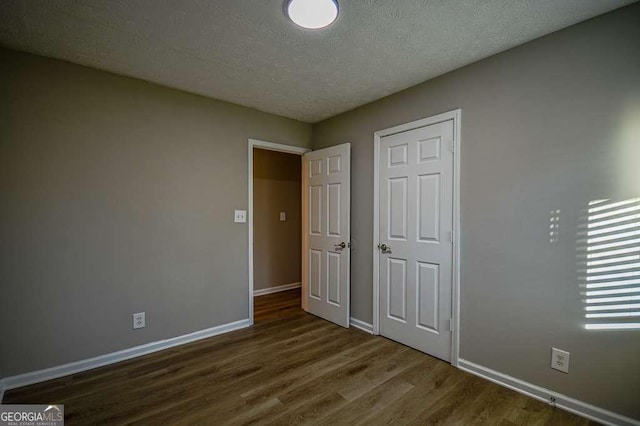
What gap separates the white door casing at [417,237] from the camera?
7.96ft

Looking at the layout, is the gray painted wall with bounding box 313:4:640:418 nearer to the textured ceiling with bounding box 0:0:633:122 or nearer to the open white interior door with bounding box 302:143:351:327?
the textured ceiling with bounding box 0:0:633:122

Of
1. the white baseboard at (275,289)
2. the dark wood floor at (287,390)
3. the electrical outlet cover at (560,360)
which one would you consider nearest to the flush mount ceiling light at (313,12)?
the dark wood floor at (287,390)

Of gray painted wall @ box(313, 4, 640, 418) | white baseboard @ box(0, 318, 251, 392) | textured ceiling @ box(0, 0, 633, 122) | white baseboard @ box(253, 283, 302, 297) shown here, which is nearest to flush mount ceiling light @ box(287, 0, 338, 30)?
textured ceiling @ box(0, 0, 633, 122)

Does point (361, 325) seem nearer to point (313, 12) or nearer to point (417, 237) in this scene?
point (417, 237)

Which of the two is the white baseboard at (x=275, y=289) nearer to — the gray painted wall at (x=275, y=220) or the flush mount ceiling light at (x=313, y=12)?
the gray painted wall at (x=275, y=220)

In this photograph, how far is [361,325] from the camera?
3.13 m

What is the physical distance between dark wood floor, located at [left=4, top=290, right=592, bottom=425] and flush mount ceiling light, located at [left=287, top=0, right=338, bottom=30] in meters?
2.43

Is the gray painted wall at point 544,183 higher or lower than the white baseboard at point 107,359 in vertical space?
higher

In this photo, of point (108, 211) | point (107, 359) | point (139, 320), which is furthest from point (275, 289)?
→ point (108, 211)

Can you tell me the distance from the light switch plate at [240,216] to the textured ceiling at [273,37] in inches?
51.0

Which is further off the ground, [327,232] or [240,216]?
[240,216]

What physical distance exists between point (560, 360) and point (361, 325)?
5.64 ft

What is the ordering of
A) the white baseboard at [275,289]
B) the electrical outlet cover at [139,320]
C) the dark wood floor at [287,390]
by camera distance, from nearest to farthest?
the dark wood floor at [287,390], the electrical outlet cover at [139,320], the white baseboard at [275,289]

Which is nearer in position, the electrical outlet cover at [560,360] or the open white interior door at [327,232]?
the electrical outlet cover at [560,360]
